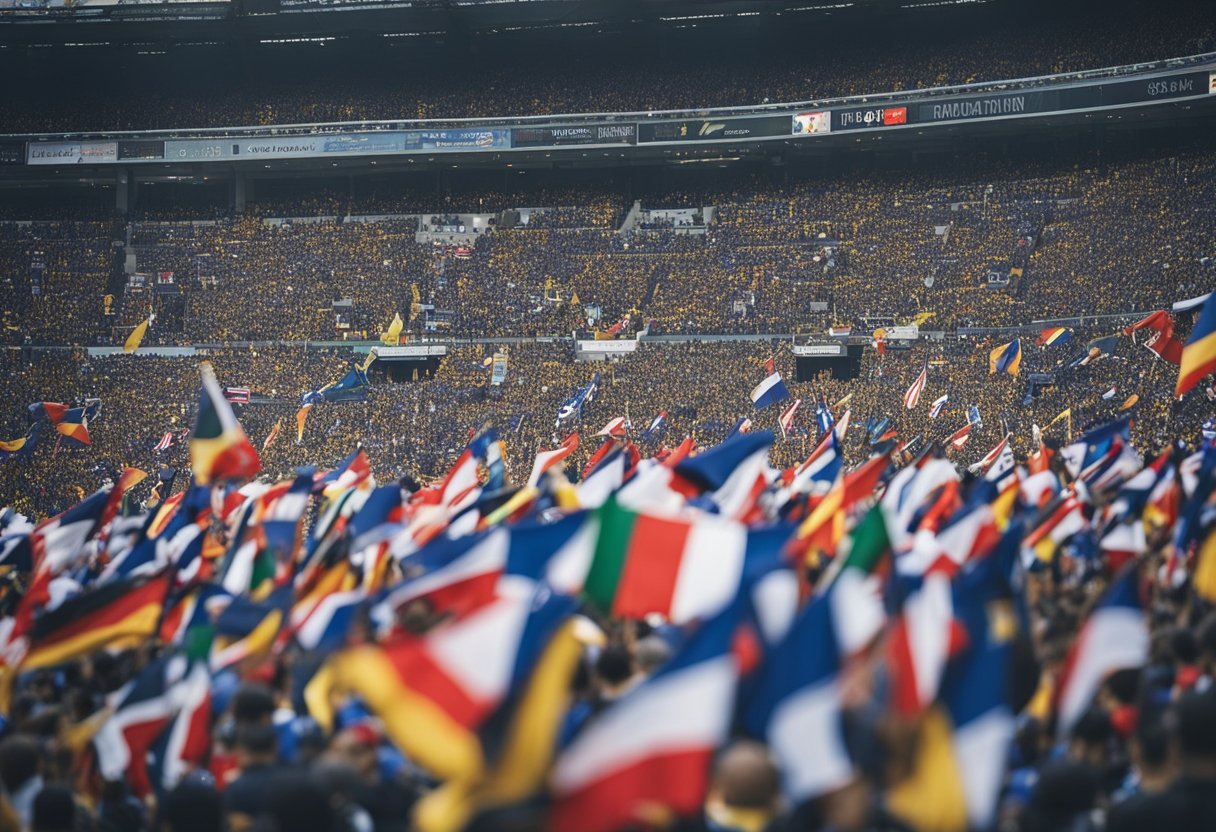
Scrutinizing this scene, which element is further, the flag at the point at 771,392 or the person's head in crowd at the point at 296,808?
the flag at the point at 771,392

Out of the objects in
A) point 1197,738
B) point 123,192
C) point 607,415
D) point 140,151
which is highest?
point 140,151

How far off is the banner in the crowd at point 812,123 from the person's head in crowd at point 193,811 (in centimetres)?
5174

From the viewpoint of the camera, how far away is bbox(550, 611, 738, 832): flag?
400cm

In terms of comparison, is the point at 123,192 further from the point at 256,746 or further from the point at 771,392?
the point at 256,746

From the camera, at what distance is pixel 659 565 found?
7223 millimetres

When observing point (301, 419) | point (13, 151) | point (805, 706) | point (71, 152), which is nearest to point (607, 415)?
point (301, 419)

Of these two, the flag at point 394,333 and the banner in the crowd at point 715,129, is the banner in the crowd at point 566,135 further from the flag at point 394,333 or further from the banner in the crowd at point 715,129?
the flag at point 394,333

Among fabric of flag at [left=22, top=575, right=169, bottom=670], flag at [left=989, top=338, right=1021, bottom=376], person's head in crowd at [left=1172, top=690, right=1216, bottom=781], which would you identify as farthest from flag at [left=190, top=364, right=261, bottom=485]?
flag at [left=989, top=338, right=1021, bottom=376]

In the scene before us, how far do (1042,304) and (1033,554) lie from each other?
1390 inches

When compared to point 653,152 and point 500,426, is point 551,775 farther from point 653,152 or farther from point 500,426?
point 653,152

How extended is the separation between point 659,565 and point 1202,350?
7963 mm

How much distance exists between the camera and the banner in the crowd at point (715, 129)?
55.3 metres

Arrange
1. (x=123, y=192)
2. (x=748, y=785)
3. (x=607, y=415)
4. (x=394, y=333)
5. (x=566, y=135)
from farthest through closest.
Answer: (x=123, y=192)
(x=566, y=135)
(x=394, y=333)
(x=607, y=415)
(x=748, y=785)

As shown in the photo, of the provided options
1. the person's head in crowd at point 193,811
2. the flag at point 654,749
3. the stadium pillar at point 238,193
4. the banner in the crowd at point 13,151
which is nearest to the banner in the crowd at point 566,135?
the stadium pillar at point 238,193
